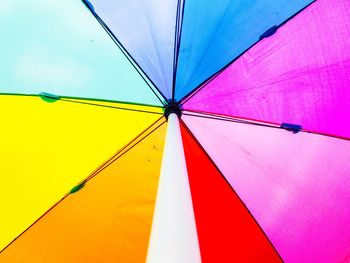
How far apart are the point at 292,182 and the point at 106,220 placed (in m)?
0.92

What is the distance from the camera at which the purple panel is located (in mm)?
1723

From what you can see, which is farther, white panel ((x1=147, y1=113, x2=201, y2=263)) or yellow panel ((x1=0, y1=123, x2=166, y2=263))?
yellow panel ((x1=0, y1=123, x2=166, y2=263))

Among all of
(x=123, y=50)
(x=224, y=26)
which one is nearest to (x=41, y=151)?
(x=123, y=50)

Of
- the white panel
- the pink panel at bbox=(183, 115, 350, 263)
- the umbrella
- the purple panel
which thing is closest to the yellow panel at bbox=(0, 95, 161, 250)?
the umbrella

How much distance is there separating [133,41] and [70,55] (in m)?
0.29

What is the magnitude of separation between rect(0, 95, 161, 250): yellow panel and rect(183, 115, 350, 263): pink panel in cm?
57

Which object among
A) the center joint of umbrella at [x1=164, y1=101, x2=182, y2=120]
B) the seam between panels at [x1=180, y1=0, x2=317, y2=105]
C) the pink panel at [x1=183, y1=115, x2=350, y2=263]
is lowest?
the pink panel at [x1=183, y1=115, x2=350, y2=263]

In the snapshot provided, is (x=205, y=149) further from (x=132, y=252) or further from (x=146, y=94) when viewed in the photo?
(x=132, y=252)

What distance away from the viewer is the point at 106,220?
1853 mm

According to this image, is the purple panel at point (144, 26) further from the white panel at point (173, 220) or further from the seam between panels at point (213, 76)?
the white panel at point (173, 220)

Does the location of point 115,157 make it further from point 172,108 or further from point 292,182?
point 292,182

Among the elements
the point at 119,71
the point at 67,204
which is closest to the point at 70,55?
the point at 119,71

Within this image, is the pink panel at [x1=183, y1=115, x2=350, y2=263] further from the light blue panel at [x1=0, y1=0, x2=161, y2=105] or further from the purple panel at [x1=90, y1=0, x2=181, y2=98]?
the light blue panel at [x1=0, y1=0, x2=161, y2=105]

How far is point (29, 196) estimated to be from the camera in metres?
1.75
